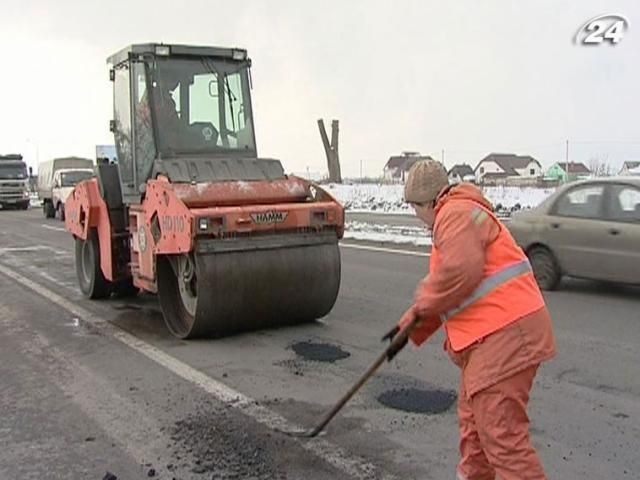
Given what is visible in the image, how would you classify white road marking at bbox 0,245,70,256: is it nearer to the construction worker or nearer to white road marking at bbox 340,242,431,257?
white road marking at bbox 340,242,431,257

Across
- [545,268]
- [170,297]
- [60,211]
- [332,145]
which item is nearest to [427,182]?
[170,297]

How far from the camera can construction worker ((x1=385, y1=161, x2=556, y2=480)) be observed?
10.5 ft

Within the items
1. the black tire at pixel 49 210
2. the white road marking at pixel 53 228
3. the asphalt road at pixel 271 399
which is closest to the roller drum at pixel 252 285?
the asphalt road at pixel 271 399

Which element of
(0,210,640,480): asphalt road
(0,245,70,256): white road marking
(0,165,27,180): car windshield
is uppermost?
(0,165,27,180): car windshield

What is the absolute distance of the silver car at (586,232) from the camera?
918 cm

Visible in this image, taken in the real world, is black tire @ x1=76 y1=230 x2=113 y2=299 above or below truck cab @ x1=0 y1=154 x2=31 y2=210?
below

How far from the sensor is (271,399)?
224 inches

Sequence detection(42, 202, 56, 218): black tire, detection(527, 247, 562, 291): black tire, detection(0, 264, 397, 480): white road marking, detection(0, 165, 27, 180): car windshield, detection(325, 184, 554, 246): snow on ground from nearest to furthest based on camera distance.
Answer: detection(0, 264, 397, 480): white road marking → detection(527, 247, 562, 291): black tire → detection(325, 184, 554, 246): snow on ground → detection(42, 202, 56, 218): black tire → detection(0, 165, 27, 180): car windshield

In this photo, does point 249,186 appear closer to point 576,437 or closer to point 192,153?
point 192,153

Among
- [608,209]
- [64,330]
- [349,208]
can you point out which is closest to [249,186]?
[64,330]

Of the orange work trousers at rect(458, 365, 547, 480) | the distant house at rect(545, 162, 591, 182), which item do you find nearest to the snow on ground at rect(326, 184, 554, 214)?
the distant house at rect(545, 162, 591, 182)

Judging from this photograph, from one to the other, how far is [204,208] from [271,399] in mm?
2426

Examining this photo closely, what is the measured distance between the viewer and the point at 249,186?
313 inches

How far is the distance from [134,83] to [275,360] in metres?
3.81
